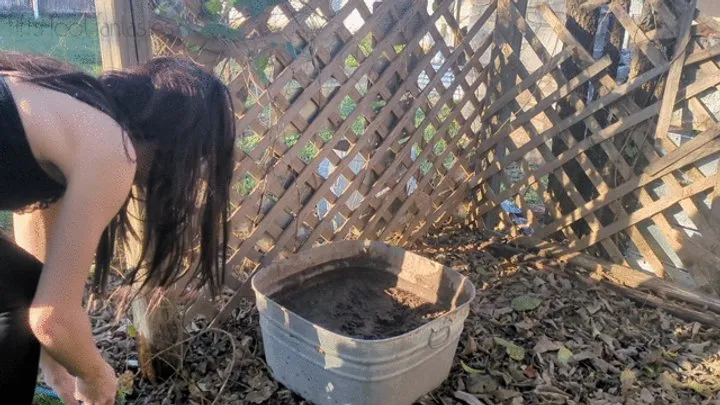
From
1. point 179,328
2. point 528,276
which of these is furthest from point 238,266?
point 528,276

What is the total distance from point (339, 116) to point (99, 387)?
1308mm

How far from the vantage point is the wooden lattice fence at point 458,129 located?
186 centimetres

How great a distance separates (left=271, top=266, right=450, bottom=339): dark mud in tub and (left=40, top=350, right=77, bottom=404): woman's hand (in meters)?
0.65

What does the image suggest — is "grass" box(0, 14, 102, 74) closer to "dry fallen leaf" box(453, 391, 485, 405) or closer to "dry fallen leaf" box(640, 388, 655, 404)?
"dry fallen leaf" box(453, 391, 485, 405)

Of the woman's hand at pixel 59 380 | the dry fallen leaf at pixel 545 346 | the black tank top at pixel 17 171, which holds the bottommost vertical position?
the woman's hand at pixel 59 380

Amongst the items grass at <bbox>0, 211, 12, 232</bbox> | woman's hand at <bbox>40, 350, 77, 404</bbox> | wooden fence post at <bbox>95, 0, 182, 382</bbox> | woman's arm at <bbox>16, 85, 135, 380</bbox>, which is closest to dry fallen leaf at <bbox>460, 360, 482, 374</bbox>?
wooden fence post at <bbox>95, 0, 182, 382</bbox>

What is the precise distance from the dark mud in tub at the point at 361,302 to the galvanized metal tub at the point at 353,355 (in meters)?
0.08

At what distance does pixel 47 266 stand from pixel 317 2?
1269 mm

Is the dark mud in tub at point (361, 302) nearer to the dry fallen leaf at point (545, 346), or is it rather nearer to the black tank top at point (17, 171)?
the dry fallen leaf at point (545, 346)

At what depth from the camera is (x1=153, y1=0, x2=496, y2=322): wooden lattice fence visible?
176 cm

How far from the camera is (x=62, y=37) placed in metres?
1.60

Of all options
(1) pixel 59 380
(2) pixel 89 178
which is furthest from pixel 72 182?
(1) pixel 59 380

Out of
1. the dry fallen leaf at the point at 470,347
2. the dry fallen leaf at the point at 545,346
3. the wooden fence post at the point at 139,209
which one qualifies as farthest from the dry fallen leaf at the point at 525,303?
the wooden fence post at the point at 139,209

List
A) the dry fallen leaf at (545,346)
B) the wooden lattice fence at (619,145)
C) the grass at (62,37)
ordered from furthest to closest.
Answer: the wooden lattice fence at (619,145) < the dry fallen leaf at (545,346) < the grass at (62,37)
